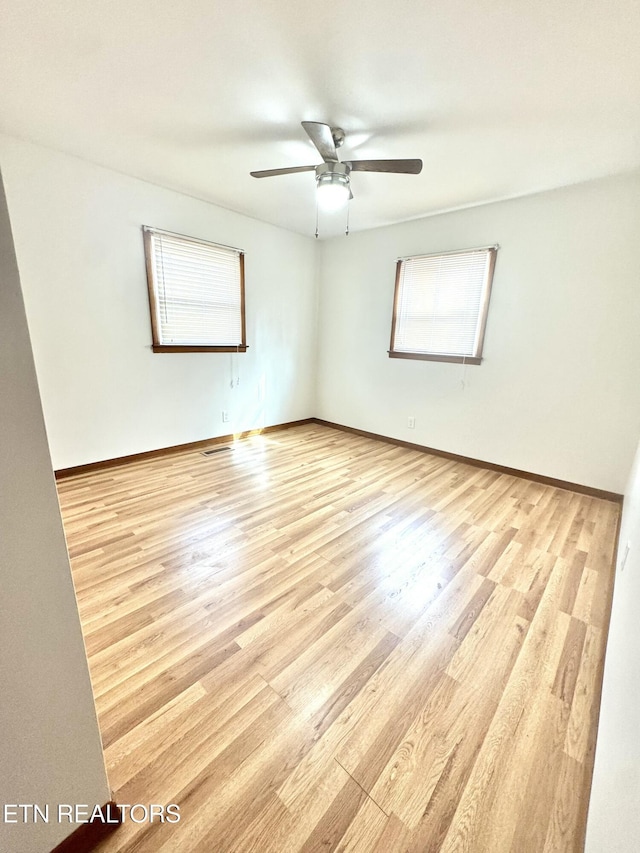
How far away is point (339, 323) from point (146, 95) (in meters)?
3.02

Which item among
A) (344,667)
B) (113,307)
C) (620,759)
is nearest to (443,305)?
(113,307)

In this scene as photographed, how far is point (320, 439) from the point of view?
4391mm

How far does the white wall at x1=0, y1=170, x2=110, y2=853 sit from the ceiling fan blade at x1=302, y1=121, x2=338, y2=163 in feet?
6.03

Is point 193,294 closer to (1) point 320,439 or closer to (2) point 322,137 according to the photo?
(2) point 322,137

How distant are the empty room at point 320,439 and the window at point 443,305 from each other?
31 mm

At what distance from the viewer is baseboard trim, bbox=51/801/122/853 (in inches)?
31.1

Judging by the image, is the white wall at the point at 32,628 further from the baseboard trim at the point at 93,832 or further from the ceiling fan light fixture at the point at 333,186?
the ceiling fan light fixture at the point at 333,186

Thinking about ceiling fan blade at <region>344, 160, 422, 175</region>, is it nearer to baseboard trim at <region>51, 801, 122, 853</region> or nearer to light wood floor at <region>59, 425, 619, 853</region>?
light wood floor at <region>59, 425, 619, 853</region>

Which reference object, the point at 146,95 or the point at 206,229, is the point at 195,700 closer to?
the point at 146,95

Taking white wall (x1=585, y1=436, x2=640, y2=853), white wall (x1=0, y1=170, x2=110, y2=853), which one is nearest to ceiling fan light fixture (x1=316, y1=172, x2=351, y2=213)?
white wall (x1=0, y1=170, x2=110, y2=853)

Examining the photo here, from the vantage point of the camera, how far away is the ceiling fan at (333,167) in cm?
192

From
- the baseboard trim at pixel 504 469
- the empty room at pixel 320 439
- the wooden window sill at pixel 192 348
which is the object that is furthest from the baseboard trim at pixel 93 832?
the baseboard trim at pixel 504 469

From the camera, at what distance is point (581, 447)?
2.93m

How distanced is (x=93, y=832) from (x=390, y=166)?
308 cm
